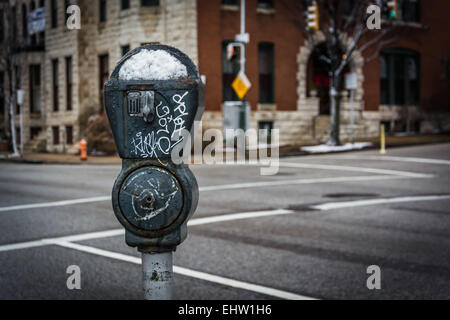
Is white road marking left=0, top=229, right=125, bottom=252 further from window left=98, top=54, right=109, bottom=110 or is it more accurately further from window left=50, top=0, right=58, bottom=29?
window left=50, top=0, right=58, bottom=29

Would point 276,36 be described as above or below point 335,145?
above

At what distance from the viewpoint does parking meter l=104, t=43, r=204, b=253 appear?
301cm

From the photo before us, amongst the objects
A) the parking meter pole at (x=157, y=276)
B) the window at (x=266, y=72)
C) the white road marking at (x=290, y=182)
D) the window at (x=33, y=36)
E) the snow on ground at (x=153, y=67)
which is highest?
the window at (x=33, y=36)

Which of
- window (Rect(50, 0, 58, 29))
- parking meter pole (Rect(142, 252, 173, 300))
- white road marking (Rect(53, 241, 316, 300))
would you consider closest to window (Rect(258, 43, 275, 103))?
window (Rect(50, 0, 58, 29))

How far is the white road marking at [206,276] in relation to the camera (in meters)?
5.49

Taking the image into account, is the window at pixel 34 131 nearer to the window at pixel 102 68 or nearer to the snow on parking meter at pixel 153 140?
the window at pixel 102 68

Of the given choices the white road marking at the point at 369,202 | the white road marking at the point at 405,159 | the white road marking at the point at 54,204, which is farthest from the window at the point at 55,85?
the white road marking at the point at 369,202

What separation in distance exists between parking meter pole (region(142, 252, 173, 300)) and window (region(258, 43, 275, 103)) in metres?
26.9

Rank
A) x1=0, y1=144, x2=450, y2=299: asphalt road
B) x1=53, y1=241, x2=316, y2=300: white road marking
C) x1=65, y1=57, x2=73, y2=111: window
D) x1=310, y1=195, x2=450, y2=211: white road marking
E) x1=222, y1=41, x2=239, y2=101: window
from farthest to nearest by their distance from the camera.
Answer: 1. x1=65, y1=57, x2=73, y2=111: window
2. x1=222, y1=41, x2=239, y2=101: window
3. x1=310, y1=195, x2=450, y2=211: white road marking
4. x1=0, y1=144, x2=450, y2=299: asphalt road
5. x1=53, y1=241, x2=316, y2=300: white road marking

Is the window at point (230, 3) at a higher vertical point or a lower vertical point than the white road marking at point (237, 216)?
higher

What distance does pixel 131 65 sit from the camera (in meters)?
3.08
